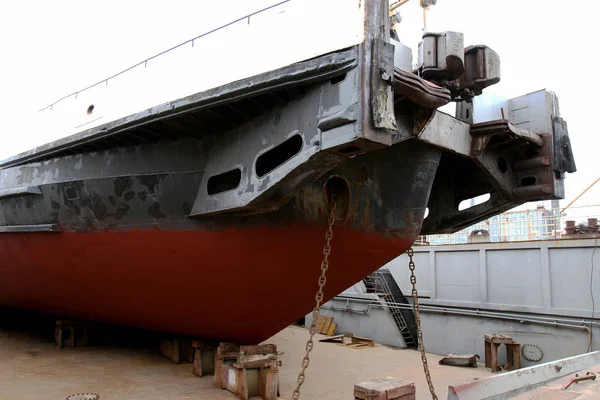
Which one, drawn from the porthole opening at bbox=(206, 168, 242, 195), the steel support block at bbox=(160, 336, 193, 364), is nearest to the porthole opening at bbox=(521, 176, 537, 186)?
the porthole opening at bbox=(206, 168, 242, 195)

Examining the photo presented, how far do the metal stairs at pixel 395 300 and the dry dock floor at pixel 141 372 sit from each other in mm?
1750

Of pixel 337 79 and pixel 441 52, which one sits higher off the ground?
pixel 441 52

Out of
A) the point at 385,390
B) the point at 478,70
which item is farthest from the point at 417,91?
the point at 385,390

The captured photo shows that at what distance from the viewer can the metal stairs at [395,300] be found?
1025cm

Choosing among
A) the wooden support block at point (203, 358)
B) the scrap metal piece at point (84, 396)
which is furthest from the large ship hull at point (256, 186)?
the scrap metal piece at point (84, 396)

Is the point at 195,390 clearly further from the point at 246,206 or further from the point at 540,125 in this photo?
the point at 540,125

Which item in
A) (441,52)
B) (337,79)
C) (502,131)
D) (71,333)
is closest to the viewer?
(337,79)

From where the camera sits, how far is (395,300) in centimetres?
1102

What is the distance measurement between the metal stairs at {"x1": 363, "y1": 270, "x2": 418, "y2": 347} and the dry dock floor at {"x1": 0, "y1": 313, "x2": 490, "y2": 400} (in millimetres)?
1750

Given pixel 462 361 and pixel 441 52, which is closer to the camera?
pixel 441 52

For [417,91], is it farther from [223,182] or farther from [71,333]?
[71,333]

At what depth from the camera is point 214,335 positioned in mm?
5441

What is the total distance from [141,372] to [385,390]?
360cm

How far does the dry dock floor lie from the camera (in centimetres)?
495
